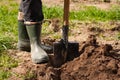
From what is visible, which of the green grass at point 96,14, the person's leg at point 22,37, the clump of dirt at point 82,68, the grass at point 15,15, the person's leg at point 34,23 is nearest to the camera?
the clump of dirt at point 82,68

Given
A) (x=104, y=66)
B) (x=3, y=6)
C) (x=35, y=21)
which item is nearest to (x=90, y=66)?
(x=104, y=66)

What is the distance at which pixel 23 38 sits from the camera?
4754 millimetres

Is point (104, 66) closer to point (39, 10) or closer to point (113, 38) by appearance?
point (39, 10)

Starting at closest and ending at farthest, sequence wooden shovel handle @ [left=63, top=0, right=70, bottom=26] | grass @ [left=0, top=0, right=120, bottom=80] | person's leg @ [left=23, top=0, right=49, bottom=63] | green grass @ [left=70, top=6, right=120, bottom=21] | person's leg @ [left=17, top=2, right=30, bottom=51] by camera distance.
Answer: wooden shovel handle @ [left=63, top=0, right=70, bottom=26] → person's leg @ [left=23, top=0, right=49, bottom=63] → person's leg @ [left=17, top=2, right=30, bottom=51] → grass @ [left=0, top=0, right=120, bottom=80] → green grass @ [left=70, top=6, right=120, bottom=21]

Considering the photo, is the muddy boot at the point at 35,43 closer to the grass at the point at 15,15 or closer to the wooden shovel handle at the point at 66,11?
the wooden shovel handle at the point at 66,11

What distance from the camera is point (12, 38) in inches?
205

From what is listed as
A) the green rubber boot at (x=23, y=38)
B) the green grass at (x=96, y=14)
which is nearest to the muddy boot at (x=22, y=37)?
the green rubber boot at (x=23, y=38)

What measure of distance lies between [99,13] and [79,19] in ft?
1.38

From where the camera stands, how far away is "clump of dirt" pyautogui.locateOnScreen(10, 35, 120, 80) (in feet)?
12.9

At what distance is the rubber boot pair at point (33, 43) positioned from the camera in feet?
14.1

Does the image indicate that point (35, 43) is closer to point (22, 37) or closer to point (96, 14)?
point (22, 37)

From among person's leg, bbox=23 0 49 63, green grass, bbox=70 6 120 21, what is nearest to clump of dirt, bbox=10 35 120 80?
person's leg, bbox=23 0 49 63

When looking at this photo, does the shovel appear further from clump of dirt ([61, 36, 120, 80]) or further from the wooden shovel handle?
clump of dirt ([61, 36, 120, 80])

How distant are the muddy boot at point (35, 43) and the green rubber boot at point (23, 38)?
0.91ft
